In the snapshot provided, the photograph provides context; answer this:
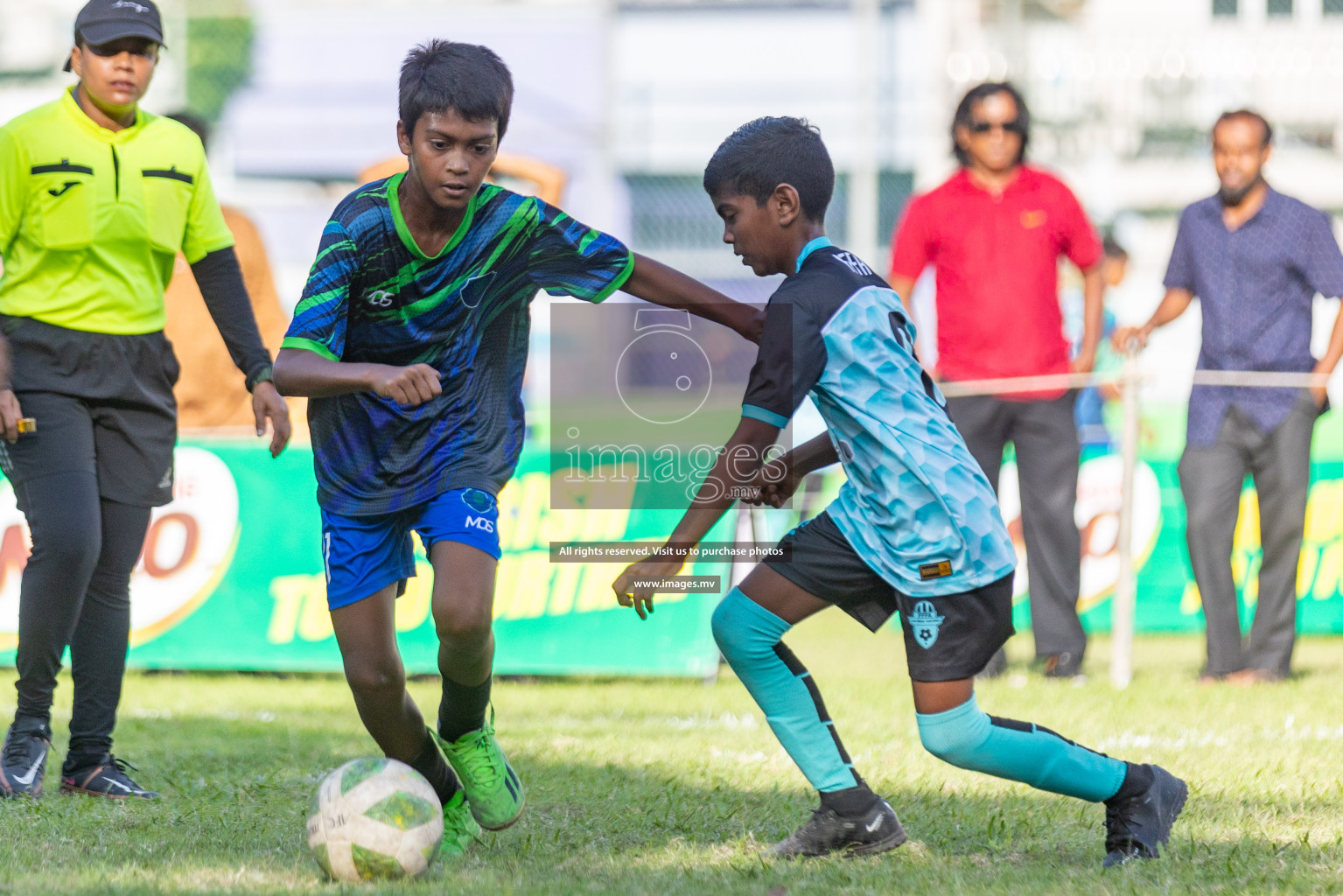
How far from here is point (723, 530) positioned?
7.23m

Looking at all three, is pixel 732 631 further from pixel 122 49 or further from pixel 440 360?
pixel 122 49

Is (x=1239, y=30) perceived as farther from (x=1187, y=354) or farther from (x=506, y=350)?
(x=506, y=350)

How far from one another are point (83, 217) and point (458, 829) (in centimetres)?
210

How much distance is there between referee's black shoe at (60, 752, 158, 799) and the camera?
480 cm

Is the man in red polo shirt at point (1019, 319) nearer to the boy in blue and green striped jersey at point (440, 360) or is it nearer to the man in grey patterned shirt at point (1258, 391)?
the man in grey patterned shirt at point (1258, 391)

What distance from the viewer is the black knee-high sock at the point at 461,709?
13.4 ft

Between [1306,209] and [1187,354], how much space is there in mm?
11360

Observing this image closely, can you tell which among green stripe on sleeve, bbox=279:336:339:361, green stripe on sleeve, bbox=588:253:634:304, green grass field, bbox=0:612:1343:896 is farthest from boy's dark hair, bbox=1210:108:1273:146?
green stripe on sleeve, bbox=279:336:339:361

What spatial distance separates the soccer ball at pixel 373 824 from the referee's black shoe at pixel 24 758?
139 centimetres

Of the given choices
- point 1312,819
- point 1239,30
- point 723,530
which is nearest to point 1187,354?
point 1239,30

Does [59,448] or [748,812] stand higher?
[59,448]

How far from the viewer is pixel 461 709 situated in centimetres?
411

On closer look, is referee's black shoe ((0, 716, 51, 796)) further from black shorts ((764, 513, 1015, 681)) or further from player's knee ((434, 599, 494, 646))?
black shorts ((764, 513, 1015, 681))

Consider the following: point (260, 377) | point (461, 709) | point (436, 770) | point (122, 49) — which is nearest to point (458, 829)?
point (436, 770)
